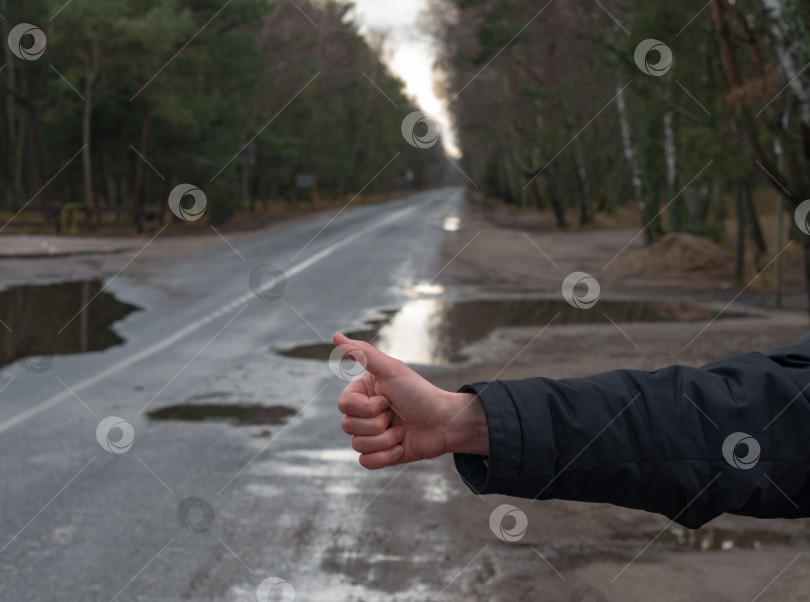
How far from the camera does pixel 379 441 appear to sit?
2082 mm

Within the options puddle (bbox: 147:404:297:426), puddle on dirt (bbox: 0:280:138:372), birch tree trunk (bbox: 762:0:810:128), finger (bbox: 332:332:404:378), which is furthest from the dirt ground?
A: puddle on dirt (bbox: 0:280:138:372)

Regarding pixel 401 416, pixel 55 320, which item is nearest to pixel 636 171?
pixel 55 320

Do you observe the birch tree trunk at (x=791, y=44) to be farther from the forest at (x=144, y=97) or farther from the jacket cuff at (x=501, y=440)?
the forest at (x=144, y=97)

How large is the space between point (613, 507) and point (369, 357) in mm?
4661

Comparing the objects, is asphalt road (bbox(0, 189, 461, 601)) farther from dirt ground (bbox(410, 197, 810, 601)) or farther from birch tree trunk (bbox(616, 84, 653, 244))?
birch tree trunk (bbox(616, 84, 653, 244))

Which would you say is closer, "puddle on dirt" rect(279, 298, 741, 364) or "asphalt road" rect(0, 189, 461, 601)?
"asphalt road" rect(0, 189, 461, 601)

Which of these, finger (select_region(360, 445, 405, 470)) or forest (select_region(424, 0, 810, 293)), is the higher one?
forest (select_region(424, 0, 810, 293))

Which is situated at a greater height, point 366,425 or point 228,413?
point 228,413

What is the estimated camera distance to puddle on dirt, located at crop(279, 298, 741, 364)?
493 inches

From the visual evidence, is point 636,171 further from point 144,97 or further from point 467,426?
point 467,426

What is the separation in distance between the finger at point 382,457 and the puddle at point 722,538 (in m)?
3.77

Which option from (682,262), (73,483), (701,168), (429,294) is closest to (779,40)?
(73,483)

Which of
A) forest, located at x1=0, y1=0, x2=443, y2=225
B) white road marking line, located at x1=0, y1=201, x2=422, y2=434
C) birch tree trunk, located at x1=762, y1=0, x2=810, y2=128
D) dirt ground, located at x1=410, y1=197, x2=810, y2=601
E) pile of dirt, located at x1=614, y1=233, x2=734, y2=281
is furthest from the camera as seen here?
forest, located at x1=0, y1=0, x2=443, y2=225

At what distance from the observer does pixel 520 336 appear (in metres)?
13.9
